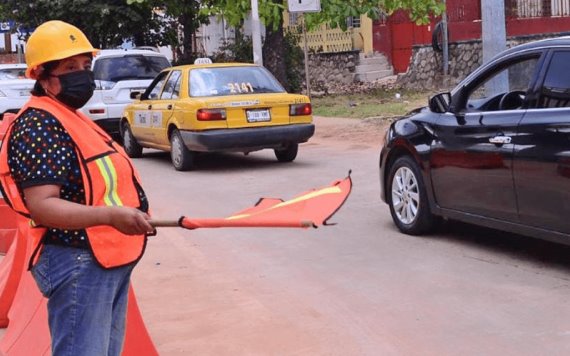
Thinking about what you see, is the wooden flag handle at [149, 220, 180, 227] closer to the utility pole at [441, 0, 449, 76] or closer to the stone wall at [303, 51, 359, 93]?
the utility pole at [441, 0, 449, 76]

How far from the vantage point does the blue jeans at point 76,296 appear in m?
3.18

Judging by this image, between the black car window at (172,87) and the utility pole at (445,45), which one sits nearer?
the black car window at (172,87)

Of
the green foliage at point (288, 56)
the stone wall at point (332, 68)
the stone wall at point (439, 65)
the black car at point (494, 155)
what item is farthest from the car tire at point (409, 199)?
the stone wall at point (332, 68)

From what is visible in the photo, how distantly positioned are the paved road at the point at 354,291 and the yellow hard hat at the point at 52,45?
2.53 metres

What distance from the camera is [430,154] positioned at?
7828 millimetres

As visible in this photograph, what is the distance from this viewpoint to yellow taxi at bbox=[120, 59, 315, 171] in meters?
12.7

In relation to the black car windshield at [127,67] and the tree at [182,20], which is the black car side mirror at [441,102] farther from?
the tree at [182,20]

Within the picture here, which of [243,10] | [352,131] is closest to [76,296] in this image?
[352,131]

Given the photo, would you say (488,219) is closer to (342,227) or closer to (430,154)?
(430,154)

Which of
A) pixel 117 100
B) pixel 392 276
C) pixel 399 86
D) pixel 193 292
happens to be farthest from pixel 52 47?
pixel 399 86

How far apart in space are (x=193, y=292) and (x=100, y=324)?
345 centimetres

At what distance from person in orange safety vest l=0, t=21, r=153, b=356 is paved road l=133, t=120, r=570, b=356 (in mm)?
2154

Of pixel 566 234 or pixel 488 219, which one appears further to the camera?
pixel 488 219

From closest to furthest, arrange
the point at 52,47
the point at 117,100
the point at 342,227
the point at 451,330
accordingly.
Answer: the point at 52,47
the point at 451,330
the point at 342,227
the point at 117,100
